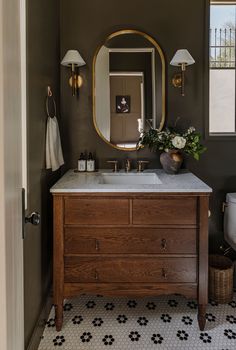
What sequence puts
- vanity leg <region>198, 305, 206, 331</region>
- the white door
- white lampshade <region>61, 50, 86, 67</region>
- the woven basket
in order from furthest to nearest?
white lampshade <region>61, 50, 86, 67</region> → the woven basket → vanity leg <region>198, 305, 206, 331</region> → the white door

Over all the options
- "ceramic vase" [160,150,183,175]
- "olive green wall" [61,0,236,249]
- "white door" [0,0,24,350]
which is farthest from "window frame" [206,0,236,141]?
"white door" [0,0,24,350]

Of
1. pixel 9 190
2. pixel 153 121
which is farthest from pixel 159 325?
pixel 9 190

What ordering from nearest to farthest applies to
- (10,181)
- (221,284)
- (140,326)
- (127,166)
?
(10,181) < (140,326) < (221,284) < (127,166)

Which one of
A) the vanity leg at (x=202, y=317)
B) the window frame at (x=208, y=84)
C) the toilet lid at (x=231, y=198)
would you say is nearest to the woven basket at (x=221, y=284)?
the vanity leg at (x=202, y=317)

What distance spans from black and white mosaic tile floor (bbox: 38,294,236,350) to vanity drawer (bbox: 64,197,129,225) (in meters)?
0.68

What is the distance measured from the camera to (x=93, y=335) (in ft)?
6.42

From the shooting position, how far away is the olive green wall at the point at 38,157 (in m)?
1.74

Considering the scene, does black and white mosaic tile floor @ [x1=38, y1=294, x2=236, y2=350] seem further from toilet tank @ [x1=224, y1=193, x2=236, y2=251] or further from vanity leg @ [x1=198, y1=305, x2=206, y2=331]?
toilet tank @ [x1=224, y1=193, x2=236, y2=251]

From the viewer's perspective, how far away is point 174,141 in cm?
232

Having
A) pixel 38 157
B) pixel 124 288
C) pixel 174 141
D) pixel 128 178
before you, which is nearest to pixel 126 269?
pixel 124 288

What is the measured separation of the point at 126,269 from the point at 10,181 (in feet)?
4.44

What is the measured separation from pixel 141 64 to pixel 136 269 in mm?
1585

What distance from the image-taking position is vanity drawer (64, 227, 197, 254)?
1.94m

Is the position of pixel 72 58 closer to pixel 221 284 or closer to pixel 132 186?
pixel 132 186
